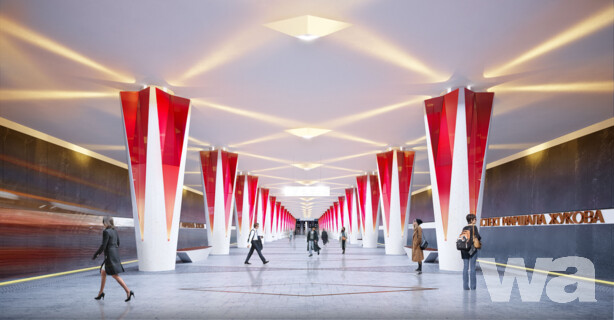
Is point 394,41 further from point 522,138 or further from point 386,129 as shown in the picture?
point 522,138

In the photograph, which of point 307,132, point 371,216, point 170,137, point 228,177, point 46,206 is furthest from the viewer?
point 371,216

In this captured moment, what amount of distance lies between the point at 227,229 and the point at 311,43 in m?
19.1

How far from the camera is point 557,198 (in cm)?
2089

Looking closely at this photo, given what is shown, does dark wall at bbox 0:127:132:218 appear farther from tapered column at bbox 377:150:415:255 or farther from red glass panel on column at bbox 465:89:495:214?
tapered column at bbox 377:150:415:255

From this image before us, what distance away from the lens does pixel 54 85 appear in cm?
1470

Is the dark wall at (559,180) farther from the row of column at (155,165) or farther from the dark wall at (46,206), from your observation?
the dark wall at (46,206)

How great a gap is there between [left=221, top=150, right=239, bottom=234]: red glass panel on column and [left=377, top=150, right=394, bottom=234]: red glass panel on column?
9264mm

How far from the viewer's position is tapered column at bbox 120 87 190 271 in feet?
50.6

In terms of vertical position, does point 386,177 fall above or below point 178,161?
above

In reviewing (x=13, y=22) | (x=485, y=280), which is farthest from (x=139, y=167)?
(x=485, y=280)

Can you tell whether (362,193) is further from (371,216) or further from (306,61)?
(306,61)

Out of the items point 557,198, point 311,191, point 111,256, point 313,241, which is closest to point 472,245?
point 111,256

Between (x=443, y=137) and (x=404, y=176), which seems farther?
(x=404, y=176)

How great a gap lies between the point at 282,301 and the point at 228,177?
68.8 feet
